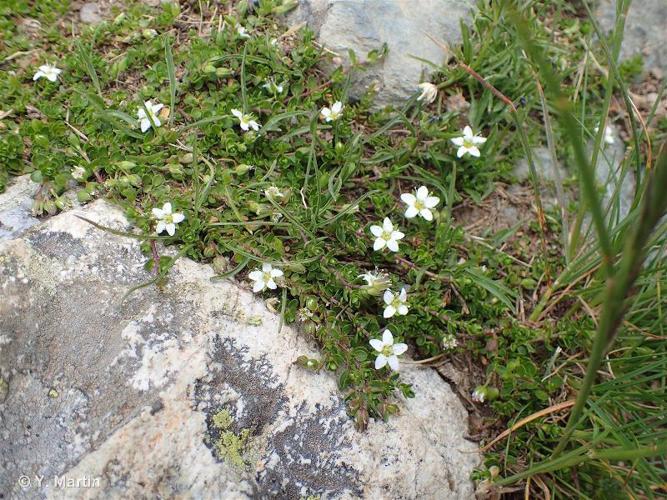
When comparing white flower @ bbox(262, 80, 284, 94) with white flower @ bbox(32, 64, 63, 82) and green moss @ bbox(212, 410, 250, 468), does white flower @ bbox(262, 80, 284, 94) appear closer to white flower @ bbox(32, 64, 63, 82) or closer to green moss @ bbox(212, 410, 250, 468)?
white flower @ bbox(32, 64, 63, 82)

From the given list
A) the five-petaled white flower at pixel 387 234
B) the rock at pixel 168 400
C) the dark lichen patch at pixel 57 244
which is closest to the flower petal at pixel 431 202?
the five-petaled white flower at pixel 387 234

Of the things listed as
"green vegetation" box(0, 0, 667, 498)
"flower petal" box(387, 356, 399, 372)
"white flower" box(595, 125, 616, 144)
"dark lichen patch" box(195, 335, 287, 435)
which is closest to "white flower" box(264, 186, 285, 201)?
"green vegetation" box(0, 0, 667, 498)

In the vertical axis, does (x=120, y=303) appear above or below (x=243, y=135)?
below

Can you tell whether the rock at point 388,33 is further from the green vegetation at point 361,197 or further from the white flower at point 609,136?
the white flower at point 609,136

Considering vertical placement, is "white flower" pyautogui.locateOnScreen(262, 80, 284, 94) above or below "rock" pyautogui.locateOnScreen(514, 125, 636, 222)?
above

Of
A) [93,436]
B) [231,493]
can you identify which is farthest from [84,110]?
[231,493]

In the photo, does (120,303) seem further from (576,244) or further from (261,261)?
(576,244)
